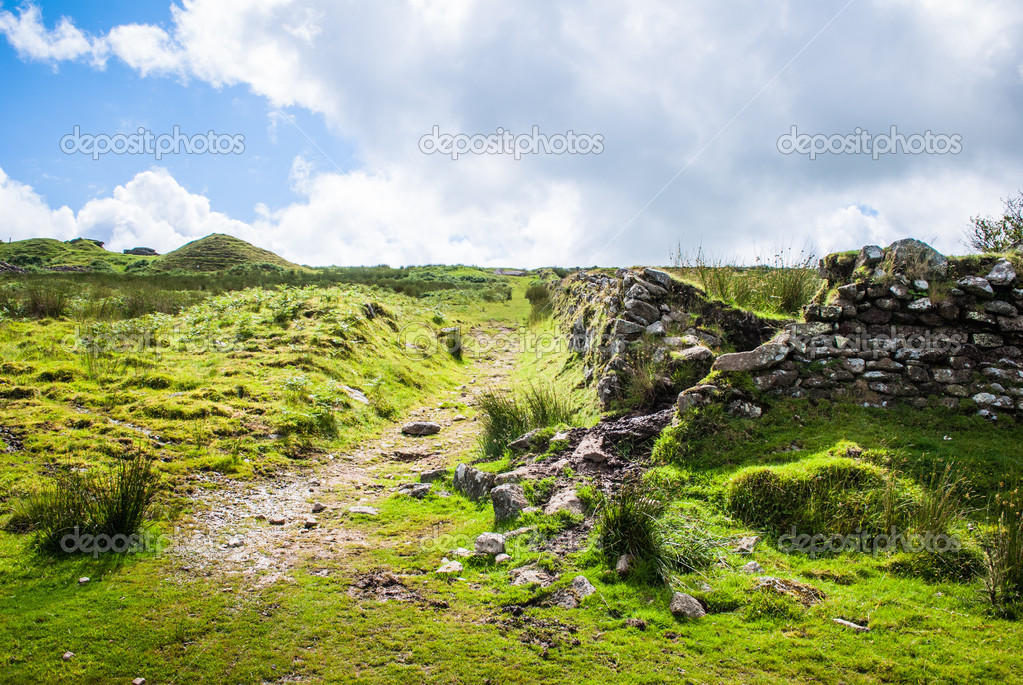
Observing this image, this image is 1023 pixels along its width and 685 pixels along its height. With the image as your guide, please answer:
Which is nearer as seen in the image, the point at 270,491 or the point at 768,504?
the point at 768,504

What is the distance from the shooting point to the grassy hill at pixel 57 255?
44000mm

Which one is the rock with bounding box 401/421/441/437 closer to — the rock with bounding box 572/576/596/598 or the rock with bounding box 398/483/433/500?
the rock with bounding box 398/483/433/500

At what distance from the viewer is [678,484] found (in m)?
6.22

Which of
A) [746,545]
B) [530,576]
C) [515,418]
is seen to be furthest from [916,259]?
[530,576]

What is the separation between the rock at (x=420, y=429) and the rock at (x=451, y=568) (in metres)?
5.72

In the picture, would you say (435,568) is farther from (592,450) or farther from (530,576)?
(592,450)

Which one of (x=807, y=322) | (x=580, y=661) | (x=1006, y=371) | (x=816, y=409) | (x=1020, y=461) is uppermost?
(x=807, y=322)

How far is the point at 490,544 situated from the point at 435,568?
649mm

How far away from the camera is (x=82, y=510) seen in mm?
5160

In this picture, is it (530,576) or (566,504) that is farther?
(566,504)

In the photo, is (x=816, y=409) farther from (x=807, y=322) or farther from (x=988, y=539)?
(x=988, y=539)

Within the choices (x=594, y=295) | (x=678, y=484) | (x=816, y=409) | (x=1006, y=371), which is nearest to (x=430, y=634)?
(x=678, y=484)

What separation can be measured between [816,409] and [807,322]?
1.41 m

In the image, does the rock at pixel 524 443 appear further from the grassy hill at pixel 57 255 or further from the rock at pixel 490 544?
the grassy hill at pixel 57 255
